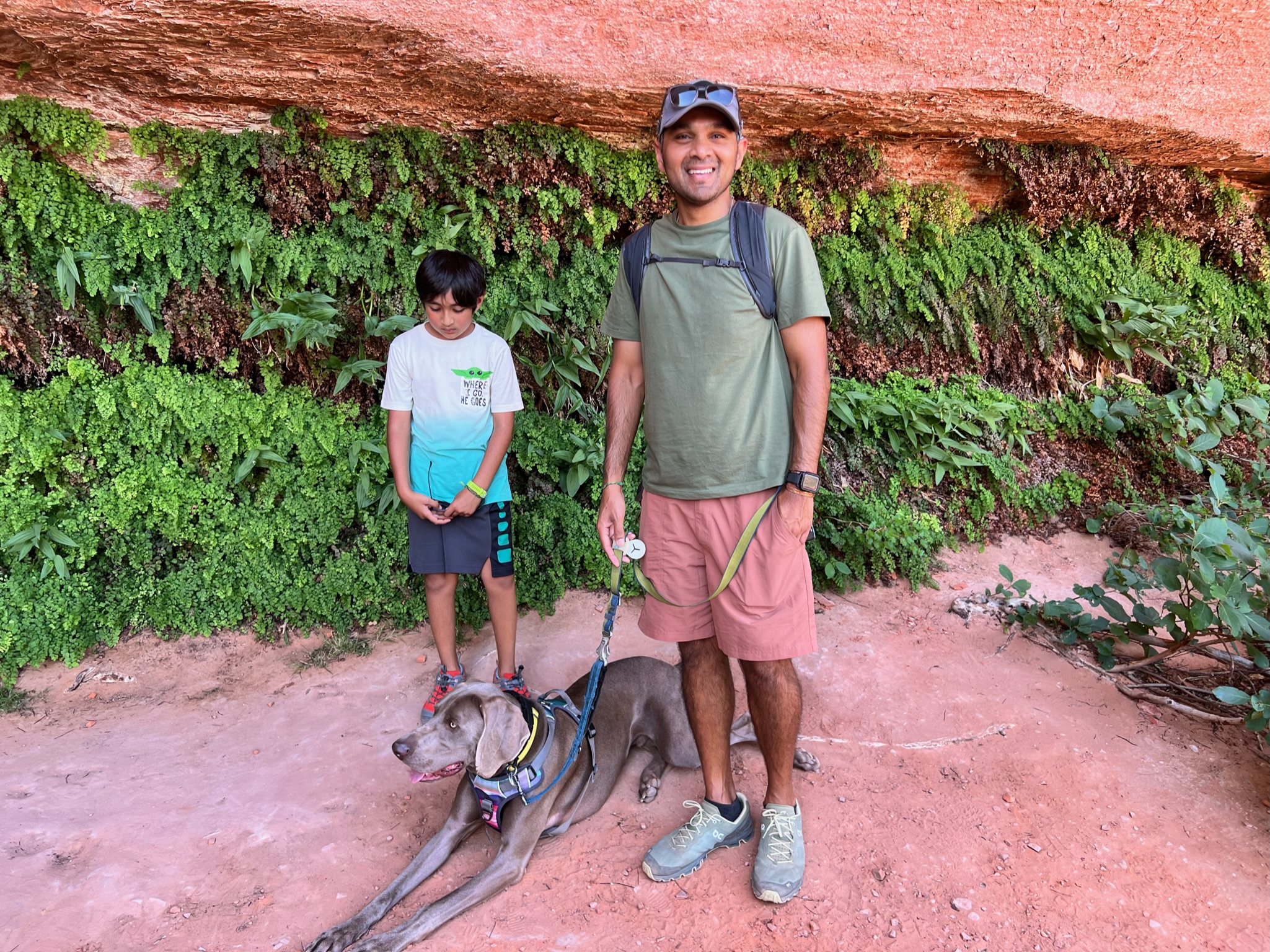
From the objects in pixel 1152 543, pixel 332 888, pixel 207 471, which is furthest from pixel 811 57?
pixel 332 888

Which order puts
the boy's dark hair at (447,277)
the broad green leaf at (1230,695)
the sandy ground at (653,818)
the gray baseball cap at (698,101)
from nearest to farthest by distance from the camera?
the gray baseball cap at (698,101) → the sandy ground at (653,818) → the broad green leaf at (1230,695) → the boy's dark hair at (447,277)

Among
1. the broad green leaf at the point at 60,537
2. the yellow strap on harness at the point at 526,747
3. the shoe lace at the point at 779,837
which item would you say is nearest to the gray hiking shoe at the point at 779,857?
the shoe lace at the point at 779,837

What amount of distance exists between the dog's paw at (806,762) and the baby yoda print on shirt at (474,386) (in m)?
2.60

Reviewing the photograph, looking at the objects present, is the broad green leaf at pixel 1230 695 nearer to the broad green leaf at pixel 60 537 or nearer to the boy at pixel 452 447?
the boy at pixel 452 447

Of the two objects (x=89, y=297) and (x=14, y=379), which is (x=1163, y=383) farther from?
(x=14, y=379)

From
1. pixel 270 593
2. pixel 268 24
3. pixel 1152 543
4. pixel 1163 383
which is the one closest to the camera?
pixel 268 24

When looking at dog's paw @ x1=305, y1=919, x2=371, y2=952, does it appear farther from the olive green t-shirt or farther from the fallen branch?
the fallen branch

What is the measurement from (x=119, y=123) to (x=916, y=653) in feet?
20.6

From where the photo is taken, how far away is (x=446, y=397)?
443cm

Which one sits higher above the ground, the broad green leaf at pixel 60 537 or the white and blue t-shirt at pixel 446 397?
the white and blue t-shirt at pixel 446 397

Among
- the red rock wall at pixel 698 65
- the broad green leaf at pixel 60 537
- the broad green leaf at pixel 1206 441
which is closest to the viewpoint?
the red rock wall at pixel 698 65

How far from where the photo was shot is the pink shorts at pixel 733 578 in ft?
10.4

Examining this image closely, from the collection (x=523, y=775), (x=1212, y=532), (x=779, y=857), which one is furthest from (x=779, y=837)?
(x=1212, y=532)

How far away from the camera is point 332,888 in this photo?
3.35 m
